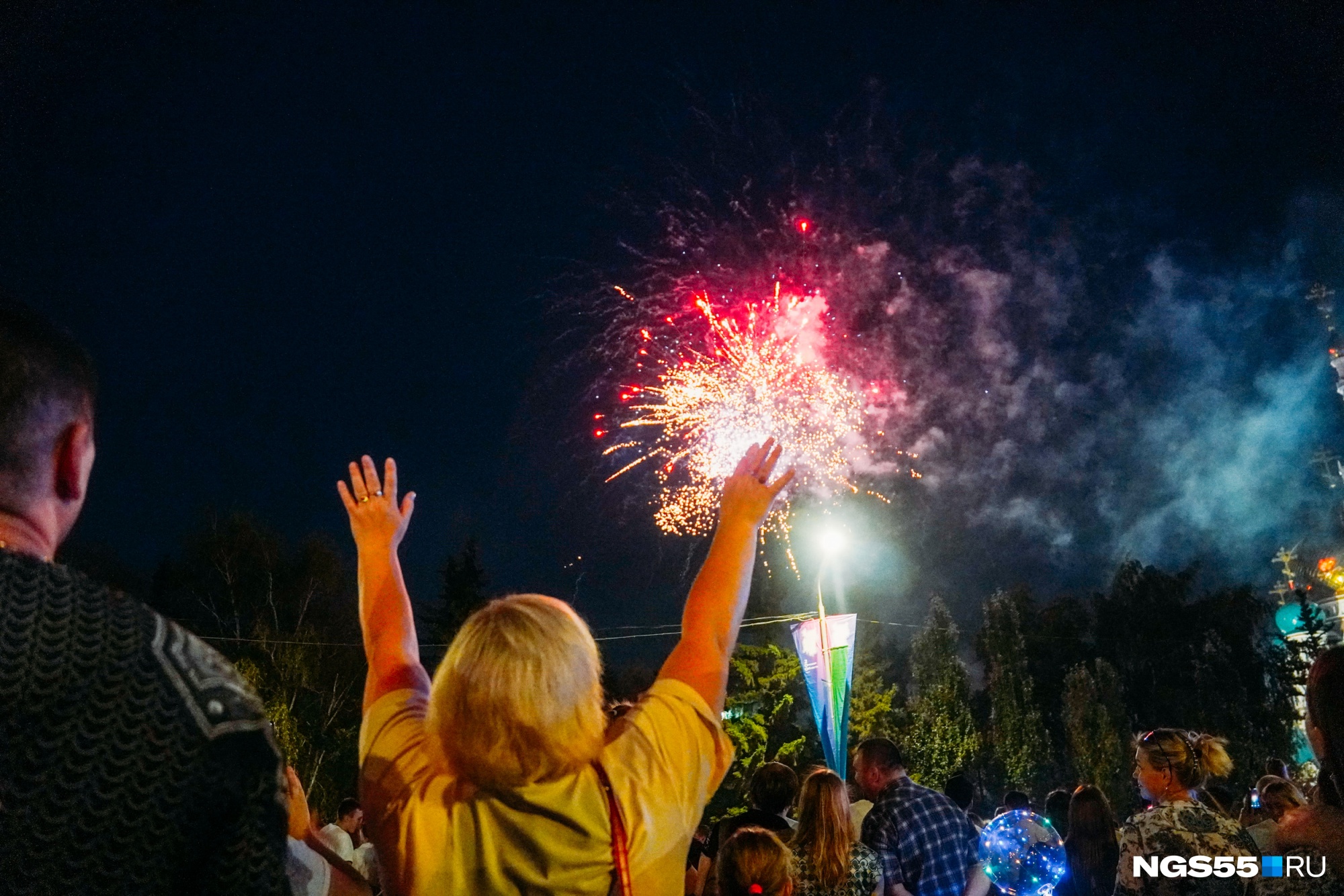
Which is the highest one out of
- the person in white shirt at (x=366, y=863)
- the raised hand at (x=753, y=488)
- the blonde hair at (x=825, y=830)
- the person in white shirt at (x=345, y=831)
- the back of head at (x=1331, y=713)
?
the raised hand at (x=753, y=488)

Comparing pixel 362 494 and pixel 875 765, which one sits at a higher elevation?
pixel 362 494

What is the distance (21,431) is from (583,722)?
133cm

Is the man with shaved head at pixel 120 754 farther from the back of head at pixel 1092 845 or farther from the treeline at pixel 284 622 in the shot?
the treeline at pixel 284 622

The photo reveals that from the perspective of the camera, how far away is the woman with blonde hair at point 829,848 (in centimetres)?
514

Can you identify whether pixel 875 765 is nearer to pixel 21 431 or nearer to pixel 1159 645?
pixel 21 431

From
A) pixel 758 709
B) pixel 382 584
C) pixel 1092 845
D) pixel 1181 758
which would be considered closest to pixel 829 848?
pixel 1181 758

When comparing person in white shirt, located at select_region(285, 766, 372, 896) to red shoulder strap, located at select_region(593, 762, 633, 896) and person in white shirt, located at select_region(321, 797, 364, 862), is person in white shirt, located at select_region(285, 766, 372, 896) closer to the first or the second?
red shoulder strap, located at select_region(593, 762, 633, 896)

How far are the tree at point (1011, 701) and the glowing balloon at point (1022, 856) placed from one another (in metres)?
46.5

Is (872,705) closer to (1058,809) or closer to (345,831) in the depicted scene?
(1058,809)

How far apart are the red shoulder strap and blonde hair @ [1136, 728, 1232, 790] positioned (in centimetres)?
407

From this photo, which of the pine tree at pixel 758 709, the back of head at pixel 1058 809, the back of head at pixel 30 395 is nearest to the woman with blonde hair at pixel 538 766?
the back of head at pixel 30 395

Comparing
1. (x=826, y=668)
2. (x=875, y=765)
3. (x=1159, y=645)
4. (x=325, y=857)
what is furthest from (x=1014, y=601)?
(x=325, y=857)

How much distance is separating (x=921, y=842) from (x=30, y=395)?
6120 millimetres

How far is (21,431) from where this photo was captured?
148 centimetres
